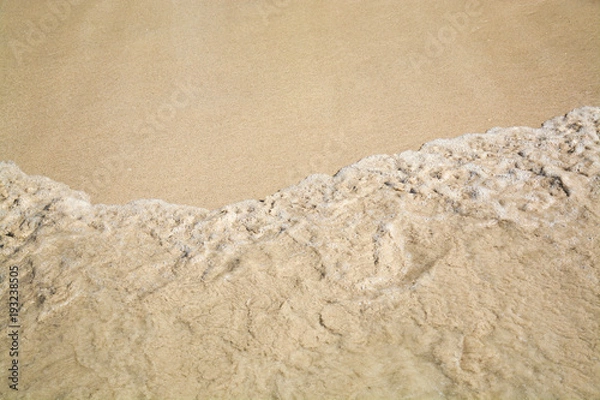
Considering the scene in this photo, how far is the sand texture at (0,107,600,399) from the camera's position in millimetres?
1974

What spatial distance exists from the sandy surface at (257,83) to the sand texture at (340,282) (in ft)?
0.86

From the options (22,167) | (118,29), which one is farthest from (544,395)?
(118,29)

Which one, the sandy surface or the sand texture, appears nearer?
the sand texture

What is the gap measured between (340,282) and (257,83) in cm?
201

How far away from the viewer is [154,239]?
2.65 metres

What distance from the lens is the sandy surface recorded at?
3.17 meters

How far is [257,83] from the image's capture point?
3781 millimetres

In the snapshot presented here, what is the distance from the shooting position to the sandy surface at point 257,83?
317 centimetres

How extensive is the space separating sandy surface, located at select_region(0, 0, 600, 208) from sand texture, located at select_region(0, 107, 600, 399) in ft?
0.86

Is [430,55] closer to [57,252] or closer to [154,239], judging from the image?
[154,239]

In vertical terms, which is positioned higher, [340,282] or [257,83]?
[257,83]

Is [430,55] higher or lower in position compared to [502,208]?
higher

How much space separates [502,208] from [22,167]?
9.79 feet

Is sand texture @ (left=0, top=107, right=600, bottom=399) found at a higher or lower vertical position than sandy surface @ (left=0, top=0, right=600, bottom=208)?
lower
